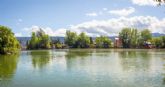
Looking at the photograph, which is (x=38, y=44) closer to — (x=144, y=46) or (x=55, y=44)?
(x=55, y=44)

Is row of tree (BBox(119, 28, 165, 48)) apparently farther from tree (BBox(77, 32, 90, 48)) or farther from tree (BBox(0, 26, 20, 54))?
tree (BBox(0, 26, 20, 54))

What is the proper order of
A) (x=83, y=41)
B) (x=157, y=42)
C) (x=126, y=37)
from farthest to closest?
(x=83, y=41), (x=126, y=37), (x=157, y=42)

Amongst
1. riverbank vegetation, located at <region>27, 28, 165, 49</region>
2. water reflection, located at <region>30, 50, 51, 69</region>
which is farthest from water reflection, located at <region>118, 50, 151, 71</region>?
riverbank vegetation, located at <region>27, 28, 165, 49</region>

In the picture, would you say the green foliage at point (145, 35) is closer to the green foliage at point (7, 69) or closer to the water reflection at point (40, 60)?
the water reflection at point (40, 60)

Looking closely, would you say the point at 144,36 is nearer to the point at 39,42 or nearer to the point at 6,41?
the point at 39,42

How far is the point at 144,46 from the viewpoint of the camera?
160750 millimetres

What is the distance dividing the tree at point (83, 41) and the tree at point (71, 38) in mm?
2529

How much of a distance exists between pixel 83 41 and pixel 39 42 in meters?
23.8

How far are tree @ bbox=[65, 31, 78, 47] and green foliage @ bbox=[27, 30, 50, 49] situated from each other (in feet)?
44.2

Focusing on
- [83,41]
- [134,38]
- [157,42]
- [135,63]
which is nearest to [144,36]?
[134,38]

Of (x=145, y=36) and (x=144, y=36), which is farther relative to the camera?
(x=144, y=36)

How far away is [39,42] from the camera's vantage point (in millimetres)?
161750

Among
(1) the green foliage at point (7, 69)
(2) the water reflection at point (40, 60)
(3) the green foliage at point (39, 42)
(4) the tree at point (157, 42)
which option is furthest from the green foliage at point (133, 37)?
(1) the green foliage at point (7, 69)

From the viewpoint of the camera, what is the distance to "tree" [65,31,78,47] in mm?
171137
